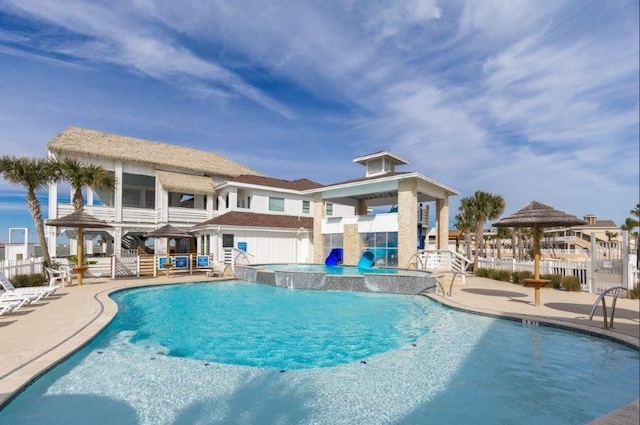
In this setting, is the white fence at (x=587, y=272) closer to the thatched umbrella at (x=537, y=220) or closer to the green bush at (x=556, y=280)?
the green bush at (x=556, y=280)

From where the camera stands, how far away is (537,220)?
422 inches

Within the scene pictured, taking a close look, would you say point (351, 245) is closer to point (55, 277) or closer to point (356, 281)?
point (356, 281)

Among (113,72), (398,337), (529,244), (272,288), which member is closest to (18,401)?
(398,337)

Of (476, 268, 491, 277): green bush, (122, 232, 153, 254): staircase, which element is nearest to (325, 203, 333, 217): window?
(476, 268, 491, 277): green bush

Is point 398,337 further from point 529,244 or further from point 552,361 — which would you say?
point 529,244

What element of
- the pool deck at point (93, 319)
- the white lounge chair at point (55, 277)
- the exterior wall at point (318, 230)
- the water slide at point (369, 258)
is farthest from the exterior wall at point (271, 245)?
the pool deck at point (93, 319)

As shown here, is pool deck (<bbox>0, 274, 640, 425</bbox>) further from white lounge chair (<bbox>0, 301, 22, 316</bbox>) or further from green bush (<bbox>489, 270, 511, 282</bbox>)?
green bush (<bbox>489, 270, 511, 282</bbox>)

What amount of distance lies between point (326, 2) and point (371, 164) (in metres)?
14.8

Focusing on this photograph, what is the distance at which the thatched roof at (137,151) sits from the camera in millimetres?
22672

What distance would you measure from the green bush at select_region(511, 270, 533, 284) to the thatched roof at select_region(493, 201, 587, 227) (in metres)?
7.04

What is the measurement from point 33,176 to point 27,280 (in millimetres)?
6119

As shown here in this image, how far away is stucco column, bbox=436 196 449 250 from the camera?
2588 cm

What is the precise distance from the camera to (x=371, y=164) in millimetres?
26938

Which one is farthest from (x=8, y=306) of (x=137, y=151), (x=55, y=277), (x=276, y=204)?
(x=276, y=204)
